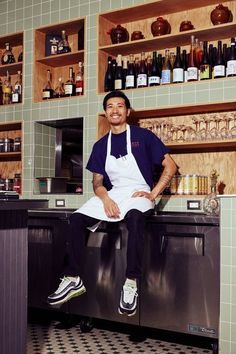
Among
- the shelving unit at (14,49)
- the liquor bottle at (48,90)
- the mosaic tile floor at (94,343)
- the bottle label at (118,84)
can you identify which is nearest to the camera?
the mosaic tile floor at (94,343)

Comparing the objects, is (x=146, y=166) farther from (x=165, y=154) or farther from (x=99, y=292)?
(x=99, y=292)

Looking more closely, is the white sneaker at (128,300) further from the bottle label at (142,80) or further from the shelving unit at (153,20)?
the shelving unit at (153,20)

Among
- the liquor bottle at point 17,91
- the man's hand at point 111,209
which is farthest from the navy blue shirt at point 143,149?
the liquor bottle at point 17,91

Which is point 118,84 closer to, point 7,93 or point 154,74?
point 154,74

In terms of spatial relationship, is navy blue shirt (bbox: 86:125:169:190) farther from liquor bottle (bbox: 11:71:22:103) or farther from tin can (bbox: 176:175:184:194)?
liquor bottle (bbox: 11:71:22:103)

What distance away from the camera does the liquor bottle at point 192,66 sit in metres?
3.56

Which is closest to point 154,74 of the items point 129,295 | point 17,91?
point 17,91

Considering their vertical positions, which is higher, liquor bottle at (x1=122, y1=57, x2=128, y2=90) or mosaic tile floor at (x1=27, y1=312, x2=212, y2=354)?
liquor bottle at (x1=122, y1=57, x2=128, y2=90)

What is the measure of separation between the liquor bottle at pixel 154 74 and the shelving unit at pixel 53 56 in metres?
0.68

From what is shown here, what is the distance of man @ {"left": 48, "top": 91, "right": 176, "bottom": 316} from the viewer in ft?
9.34

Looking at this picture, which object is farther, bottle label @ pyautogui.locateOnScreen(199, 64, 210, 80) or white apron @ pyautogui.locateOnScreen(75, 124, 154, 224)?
bottle label @ pyautogui.locateOnScreen(199, 64, 210, 80)

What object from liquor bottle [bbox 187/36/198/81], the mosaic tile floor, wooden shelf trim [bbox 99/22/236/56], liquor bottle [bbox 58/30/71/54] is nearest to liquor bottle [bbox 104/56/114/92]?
wooden shelf trim [bbox 99/22/236/56]

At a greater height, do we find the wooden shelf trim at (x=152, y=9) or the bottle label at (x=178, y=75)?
the wooden shelf trim at (x=152, y=9)

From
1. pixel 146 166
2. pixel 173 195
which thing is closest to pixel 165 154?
pixel 146 166
